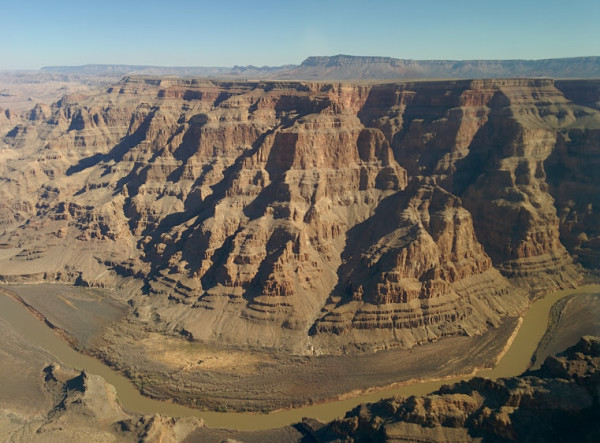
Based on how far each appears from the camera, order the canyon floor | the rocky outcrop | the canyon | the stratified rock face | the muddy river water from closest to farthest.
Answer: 1. the rocky outcrop
2. the muddy river water
3. the canyon floor
4. the canyon
5. the stratified rock face

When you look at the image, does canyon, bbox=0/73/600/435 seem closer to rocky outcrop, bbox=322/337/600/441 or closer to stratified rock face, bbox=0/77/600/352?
stratified rock face, bbox=0/77/600/352

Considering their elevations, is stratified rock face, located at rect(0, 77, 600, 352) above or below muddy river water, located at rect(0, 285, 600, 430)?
above

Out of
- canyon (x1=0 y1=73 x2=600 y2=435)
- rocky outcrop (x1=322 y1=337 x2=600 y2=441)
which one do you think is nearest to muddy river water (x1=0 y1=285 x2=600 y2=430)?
canyon (x1=0 y1=73 x2=600 y2=435)

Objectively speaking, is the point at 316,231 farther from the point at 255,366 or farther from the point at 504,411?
the point at 504,411

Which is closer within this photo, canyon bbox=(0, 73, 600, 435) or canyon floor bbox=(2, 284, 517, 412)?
canyon floor bbox=(2, 284, 517, 412)

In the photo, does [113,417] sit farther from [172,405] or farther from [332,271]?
[332,271]

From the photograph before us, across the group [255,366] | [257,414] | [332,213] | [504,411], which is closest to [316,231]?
[332,213]
